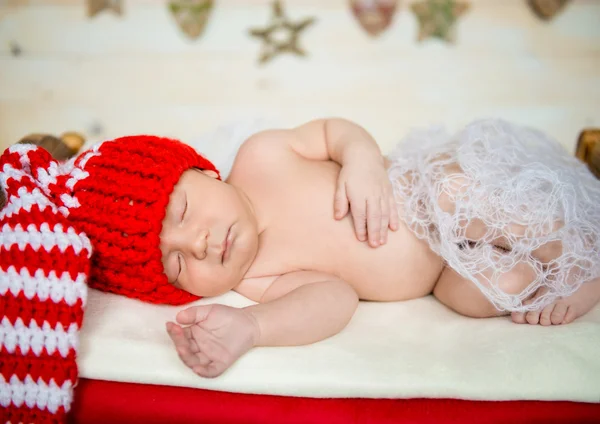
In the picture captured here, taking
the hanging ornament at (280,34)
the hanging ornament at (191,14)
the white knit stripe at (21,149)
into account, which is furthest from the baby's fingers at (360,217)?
the hanging ornament at (191,14)

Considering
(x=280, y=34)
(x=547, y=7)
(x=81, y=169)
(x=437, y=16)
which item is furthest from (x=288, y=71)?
(x=81, y=169)

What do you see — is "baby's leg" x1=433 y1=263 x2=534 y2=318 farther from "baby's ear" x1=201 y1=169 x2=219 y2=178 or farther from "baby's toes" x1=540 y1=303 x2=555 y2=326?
"baby's ear" x1=201 y1=169 x2=219 y2=178

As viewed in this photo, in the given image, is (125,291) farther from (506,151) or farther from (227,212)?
(506,151)

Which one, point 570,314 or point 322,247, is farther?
point 322,247

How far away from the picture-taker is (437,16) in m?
2.16

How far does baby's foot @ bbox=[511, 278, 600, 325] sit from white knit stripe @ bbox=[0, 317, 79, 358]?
73 cm

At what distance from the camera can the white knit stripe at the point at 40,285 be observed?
0.84 meters

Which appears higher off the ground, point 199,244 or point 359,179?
point 359,179

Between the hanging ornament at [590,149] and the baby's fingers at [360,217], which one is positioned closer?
the baby's fingers at [360,217]

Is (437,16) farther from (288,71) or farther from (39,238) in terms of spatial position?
(39,238)

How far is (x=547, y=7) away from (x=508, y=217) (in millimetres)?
1499

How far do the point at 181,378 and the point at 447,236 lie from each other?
505 mm

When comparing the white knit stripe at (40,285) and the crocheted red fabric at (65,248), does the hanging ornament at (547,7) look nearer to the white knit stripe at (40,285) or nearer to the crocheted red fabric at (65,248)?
the crocheted red fabric at (65,248)

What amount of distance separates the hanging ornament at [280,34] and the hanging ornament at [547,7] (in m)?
0.84
